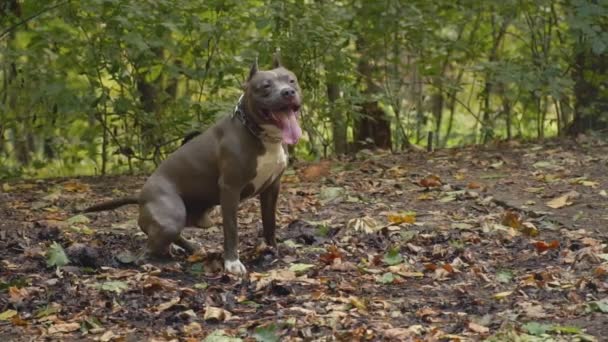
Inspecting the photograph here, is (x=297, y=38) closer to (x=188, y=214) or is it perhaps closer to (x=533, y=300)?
(x=188, y=214)

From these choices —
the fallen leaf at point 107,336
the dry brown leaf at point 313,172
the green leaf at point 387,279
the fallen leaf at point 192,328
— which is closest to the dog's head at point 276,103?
the green leaf at point 387,279

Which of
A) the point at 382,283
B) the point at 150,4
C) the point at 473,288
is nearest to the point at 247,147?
the point at 382,283

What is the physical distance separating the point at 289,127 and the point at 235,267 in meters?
0.89

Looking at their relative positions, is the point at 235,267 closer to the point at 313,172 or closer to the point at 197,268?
the point at 197,268

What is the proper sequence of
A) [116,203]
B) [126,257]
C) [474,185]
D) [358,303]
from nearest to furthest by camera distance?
[358,303] → [126,257] → [116,203] → [474,185]

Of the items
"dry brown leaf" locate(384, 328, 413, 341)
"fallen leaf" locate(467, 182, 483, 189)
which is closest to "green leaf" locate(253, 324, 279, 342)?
"dry brown leaf" locate(384, 328, 413, 341)

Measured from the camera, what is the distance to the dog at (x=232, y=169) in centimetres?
552

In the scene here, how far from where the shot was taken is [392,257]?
19.2ft

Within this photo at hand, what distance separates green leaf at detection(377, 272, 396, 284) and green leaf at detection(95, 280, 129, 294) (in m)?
1.40

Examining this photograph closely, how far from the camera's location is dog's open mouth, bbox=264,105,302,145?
5.47 metres

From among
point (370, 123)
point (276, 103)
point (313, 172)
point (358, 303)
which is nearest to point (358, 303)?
point (358, 303)

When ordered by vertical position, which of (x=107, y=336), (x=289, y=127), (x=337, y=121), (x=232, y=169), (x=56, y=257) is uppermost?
(x=289, y=127)

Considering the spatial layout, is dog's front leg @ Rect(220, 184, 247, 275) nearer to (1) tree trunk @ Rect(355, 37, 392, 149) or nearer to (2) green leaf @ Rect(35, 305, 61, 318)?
(2) green leaf @ Rect(35, 305, 61, 318)

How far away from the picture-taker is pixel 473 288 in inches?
203
